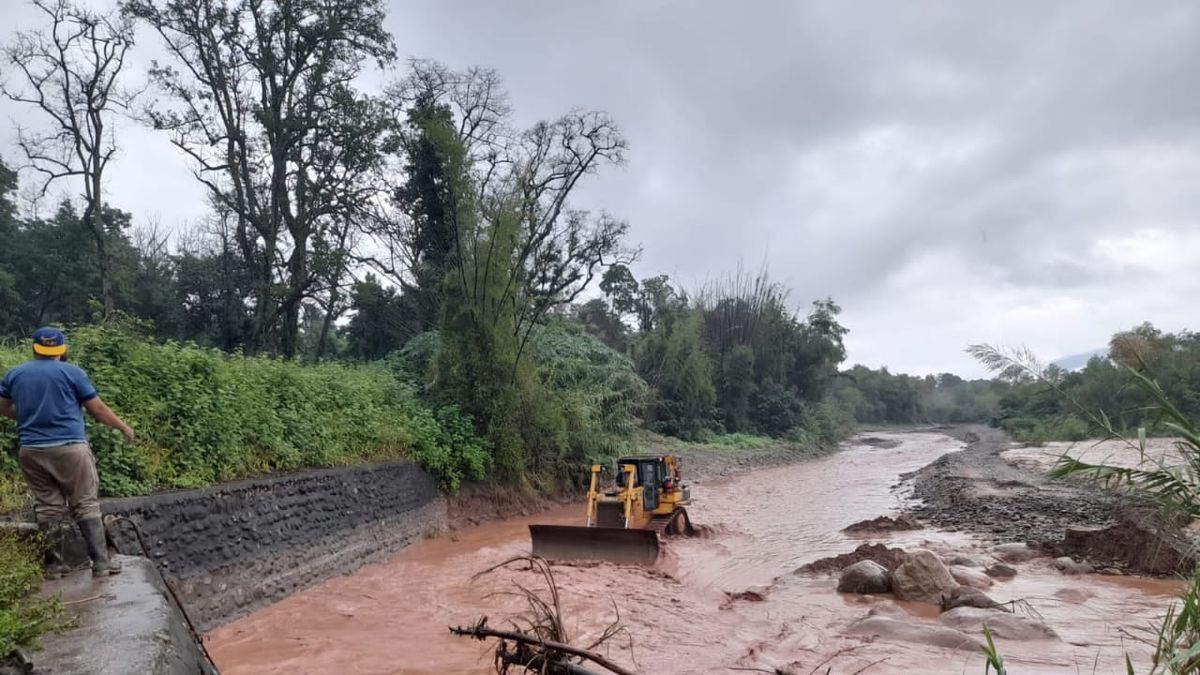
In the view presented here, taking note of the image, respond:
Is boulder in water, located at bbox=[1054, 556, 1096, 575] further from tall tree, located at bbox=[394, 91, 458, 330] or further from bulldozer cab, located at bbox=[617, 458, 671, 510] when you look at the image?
tall tree, located at bbox=[394, 91, 458, 330]

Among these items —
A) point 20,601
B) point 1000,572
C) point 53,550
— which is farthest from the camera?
point 1000,572

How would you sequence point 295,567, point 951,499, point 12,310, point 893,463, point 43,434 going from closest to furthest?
point 43,434
point 295,567
point 951,499
point 12,310
point 893,463

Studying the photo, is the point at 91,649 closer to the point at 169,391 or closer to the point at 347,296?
the point at 169,391

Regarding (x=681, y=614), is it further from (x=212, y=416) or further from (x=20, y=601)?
(x=20, y=601)

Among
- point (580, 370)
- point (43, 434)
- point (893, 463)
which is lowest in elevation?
point (893, 463)

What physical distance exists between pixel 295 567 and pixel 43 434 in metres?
4.26

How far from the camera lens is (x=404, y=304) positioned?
25422 millimetres

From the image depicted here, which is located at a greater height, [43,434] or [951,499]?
[43,434]

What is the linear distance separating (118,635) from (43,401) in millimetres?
2178

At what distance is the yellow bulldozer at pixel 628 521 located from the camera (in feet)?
34.4

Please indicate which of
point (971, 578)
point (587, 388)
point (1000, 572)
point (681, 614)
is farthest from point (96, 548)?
point (587, 388)

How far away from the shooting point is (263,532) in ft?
26.9

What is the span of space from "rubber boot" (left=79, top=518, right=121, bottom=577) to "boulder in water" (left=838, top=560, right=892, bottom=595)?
27.3ft

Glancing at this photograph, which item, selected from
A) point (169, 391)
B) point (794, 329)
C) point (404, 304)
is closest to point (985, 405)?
point (794, 329)
